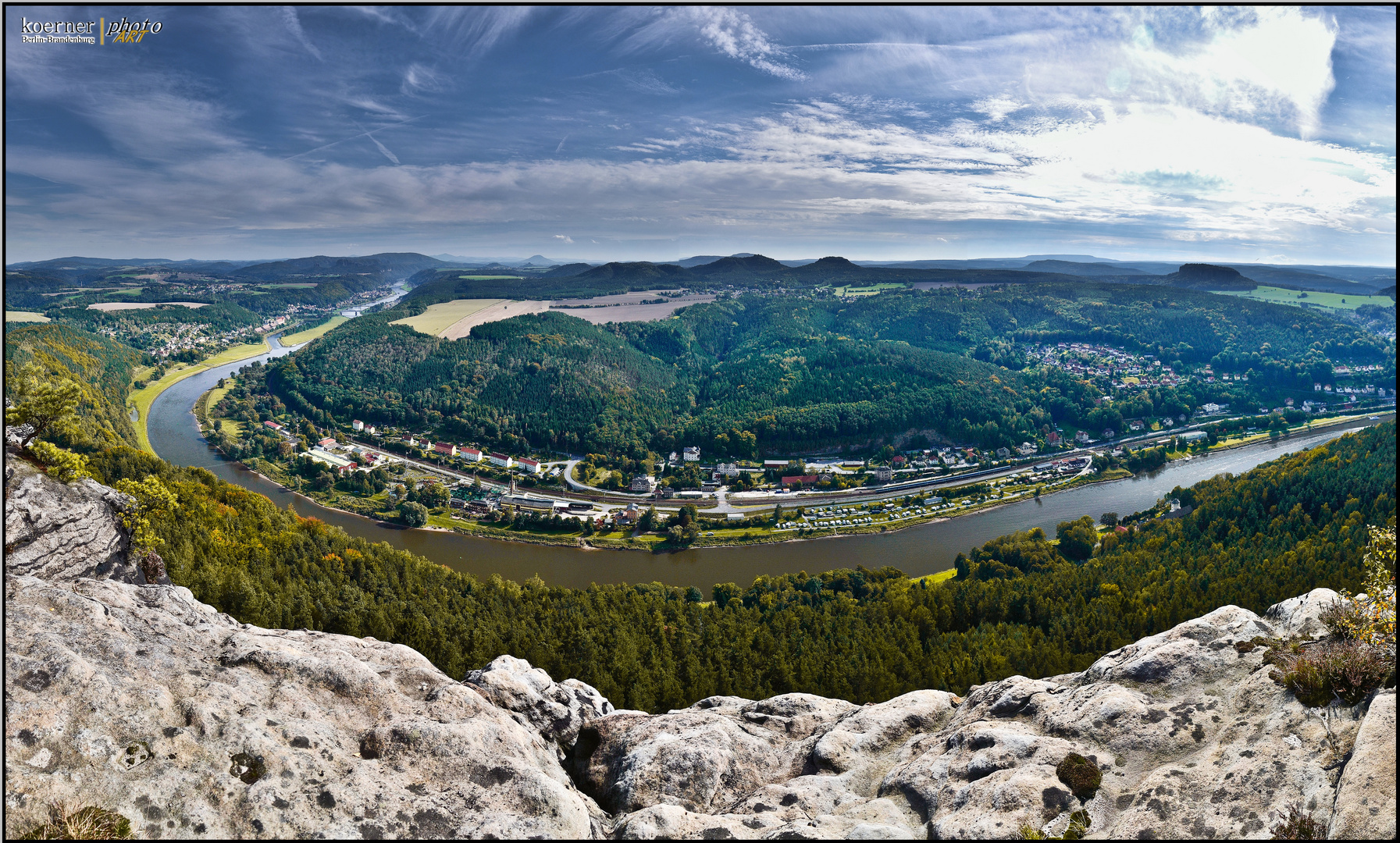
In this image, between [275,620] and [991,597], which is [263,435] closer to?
[275,620]

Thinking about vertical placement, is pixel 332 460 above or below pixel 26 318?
below

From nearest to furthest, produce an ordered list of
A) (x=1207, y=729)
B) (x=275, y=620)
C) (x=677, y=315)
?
1. (x=1207, y=729)
2. (x=275, y=620)
3. (x=677, y=315)

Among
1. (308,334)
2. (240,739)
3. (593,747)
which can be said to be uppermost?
(308,334)

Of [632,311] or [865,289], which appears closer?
[632,311]

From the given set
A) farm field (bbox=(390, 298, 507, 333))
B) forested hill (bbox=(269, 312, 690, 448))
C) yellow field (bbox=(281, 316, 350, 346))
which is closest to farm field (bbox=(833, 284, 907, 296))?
forested hill (bbox=(269, 312, 690, 448))

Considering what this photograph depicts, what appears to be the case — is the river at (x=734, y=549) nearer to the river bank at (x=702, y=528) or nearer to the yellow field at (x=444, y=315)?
the river bank at (x=702, y=528)

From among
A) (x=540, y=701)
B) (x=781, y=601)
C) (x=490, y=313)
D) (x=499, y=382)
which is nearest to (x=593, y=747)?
(x=540, y=701)

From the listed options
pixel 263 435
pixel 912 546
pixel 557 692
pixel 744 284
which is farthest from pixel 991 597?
pixel 744 284

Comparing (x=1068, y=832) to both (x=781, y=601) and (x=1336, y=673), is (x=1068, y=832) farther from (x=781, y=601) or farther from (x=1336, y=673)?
(x=781, y=601)
